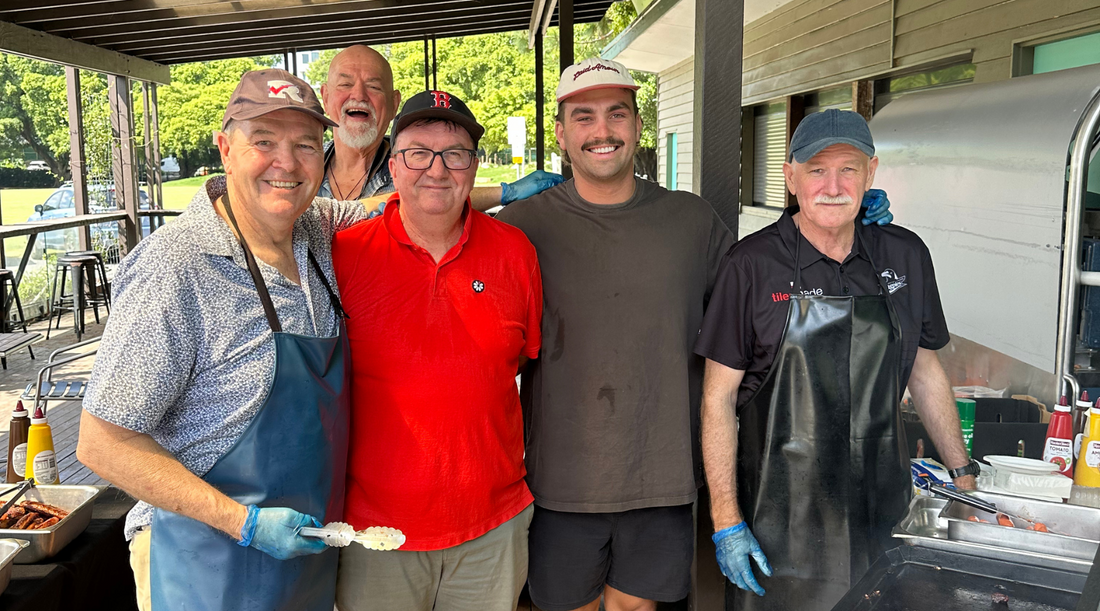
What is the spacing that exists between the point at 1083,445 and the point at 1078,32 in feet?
8.15

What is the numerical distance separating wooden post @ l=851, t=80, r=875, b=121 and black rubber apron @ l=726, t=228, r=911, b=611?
494 cm

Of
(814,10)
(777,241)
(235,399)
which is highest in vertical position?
(814,10)

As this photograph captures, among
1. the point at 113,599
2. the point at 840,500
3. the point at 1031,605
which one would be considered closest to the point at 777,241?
the point at 840,500

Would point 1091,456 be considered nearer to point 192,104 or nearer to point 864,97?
point 864,97

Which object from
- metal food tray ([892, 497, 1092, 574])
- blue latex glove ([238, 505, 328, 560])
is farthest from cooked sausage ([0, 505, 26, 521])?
metal food tray ([892, 497, 1092, 574])

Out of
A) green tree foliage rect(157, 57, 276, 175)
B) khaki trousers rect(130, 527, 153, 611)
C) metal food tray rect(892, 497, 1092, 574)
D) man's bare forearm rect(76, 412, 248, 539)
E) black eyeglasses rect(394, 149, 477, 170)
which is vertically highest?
green tree foliage rect(157, 57, 276, 175)

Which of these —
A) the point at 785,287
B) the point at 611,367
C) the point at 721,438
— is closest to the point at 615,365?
the point at 611,367

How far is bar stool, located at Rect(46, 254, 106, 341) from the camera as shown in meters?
10.1

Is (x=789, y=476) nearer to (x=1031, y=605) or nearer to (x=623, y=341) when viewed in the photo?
(x=623, y=341)

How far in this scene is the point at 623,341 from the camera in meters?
2.36

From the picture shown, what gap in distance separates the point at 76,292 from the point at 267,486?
9.86 meters

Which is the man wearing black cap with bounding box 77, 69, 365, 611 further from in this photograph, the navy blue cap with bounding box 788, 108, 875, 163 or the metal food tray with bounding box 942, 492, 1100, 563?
the metal food tray with bounding box 942, 492, 1100, 563

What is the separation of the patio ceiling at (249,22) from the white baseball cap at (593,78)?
5.83 meters

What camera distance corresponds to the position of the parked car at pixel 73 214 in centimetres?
1148
